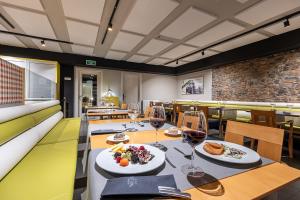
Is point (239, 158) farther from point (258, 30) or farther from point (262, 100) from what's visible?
point (262, 100)

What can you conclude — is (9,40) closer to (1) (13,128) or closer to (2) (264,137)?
(1) (13,128)

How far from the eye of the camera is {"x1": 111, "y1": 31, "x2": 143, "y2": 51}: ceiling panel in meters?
4.18

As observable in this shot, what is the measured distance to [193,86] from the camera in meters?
7.63

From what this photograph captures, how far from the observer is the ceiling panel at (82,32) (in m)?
3.61

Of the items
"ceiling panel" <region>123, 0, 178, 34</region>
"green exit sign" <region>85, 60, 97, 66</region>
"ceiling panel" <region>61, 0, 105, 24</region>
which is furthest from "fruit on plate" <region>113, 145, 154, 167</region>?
"green exit sign" <region>85, 60, 97, 66</region>

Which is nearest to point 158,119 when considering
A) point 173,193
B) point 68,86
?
point 173,193

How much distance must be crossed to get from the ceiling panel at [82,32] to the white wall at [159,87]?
4.08m

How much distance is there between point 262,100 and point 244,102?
0.51 meters

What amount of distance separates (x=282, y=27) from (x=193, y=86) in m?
4.26

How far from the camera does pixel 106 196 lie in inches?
19.7

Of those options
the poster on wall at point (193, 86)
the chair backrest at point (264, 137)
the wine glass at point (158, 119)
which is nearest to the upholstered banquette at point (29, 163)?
the wine glass at point (158, 119)

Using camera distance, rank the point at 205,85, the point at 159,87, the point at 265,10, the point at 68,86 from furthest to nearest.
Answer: the point at 159,87
the point at 205,85
the point at 68,86
the point at 265,10

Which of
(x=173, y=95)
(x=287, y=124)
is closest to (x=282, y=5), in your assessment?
(x=287, y=124)

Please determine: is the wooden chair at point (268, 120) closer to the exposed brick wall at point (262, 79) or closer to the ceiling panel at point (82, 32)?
the exposed brick wall at point (262, 79)
